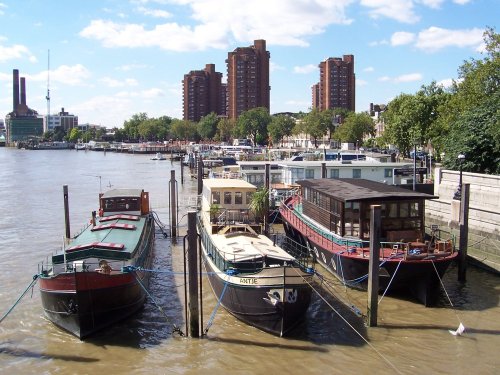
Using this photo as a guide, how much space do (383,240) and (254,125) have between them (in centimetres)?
14809

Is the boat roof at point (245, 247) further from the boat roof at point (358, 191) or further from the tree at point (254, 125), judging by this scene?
the tree at point (254, 125)

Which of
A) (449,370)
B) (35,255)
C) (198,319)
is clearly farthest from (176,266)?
(449,370)

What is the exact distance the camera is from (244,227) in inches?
1043

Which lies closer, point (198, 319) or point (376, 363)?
point (376, 363)

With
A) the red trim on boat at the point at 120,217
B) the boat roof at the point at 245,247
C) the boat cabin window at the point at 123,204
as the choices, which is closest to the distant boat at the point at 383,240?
the boat roof at the point at 245,247

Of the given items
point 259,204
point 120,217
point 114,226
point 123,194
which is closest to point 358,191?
point 259,204

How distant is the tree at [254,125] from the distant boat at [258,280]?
485 ft

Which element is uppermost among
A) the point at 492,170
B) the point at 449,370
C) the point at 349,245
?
the point at 492,170

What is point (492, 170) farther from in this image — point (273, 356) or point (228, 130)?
point (228, 130)

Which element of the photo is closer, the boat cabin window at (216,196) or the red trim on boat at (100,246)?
the red trim on boat at (100,246)

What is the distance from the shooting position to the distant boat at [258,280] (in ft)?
63.2

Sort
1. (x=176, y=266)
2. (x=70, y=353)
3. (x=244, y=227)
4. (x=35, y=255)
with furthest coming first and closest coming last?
(x=35, y=255) → (x=176, y=266) → (x=244, y=227) → (x=70, y=353)

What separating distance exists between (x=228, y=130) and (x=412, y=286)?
568ft

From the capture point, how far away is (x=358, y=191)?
2700 centimetres
